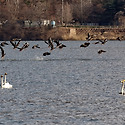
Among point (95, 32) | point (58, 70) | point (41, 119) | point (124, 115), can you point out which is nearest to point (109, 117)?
point (124, 115)

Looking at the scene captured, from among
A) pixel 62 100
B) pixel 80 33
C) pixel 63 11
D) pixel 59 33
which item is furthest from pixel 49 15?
pixel 62 100

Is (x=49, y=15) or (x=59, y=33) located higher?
(x=49, y=15)

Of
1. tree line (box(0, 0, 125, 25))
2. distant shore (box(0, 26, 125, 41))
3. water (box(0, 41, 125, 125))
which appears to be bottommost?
distant shore (box(0, 26, 125, 41))

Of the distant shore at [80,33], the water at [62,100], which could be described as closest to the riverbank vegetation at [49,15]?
the distant shore at [80,33]

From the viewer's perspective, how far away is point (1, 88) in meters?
47.3

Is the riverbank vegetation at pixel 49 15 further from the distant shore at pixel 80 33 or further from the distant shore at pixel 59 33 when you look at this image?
the distant shore at pixel 80 33

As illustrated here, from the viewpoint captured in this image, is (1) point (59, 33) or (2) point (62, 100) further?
(1) point (59, 33)

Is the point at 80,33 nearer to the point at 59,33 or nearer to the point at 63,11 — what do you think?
the point at 59,33

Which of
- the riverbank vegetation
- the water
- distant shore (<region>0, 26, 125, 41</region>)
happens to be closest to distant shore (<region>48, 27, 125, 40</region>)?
distant shore (<region>0, 26, 125, 41</region>)

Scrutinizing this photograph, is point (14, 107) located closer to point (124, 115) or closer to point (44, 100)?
point (44, 100)

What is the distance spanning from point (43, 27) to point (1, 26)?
426 inches

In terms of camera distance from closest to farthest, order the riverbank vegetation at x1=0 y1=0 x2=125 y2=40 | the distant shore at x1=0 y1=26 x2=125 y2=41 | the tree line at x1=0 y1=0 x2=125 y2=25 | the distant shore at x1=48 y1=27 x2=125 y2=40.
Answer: the distant shore at x1=48 y1=27 x2=125 y2=40 → the distant shore at x1=0 y1=26 x2=125 y2=41 → the riverbank vegetation at x1=0 y1=0 x2=125 y2=40 → the tree line at x1=0 y1=0 x2=125 y2=25

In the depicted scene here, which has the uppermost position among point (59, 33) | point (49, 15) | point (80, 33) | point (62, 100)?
point (49, 15)

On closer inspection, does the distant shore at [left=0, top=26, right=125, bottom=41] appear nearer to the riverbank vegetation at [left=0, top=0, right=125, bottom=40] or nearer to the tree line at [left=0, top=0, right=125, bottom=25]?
the riverbank vegetation at [left=0, top=0, right=125, bottom=40]
